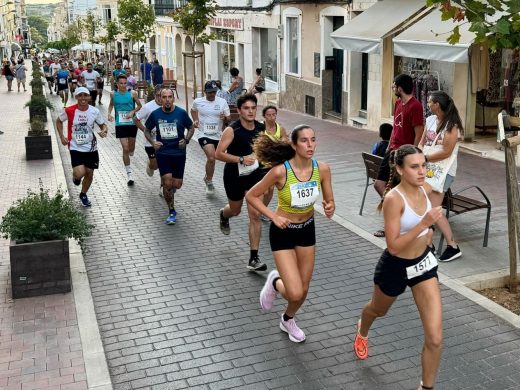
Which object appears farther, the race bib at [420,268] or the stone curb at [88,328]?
the stone curb at [88,328]

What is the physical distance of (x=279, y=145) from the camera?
560 centimetres

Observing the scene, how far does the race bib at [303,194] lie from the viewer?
5418mm

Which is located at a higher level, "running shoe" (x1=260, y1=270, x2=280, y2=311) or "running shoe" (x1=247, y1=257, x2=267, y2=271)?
"running shoe" (x1=260, y1=270, x2=280, y2=311)

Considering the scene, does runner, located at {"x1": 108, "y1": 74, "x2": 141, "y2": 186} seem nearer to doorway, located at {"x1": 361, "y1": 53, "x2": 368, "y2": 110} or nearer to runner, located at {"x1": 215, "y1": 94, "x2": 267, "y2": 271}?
runner, located at {"x1": 215, "y1": 94, "x2": 267, "y2": 271}

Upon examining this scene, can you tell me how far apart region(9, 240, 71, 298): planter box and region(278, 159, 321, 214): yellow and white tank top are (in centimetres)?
255

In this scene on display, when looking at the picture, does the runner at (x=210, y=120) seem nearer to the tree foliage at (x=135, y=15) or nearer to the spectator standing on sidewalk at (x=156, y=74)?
the spectator standing on sidewalk at (x=156, y=74)

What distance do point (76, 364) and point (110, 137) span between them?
13571mm

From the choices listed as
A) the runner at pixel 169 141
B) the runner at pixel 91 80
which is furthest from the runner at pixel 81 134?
the runner at pixel 91 80

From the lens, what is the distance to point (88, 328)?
19.8ft

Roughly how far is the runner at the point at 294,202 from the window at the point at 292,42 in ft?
59.6

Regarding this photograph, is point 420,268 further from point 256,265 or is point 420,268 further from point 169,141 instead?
point 169,141

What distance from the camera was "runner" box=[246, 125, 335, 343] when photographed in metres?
5.42

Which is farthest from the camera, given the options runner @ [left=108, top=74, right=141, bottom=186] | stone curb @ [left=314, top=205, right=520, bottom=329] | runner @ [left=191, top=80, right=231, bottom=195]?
runner @ [left=108, top=74, right=141, bottom=186]

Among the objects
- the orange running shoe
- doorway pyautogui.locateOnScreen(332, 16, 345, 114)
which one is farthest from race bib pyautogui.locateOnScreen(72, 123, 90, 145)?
doorway pyautogui.locateOnScreen(332, 16, 345, 114)
